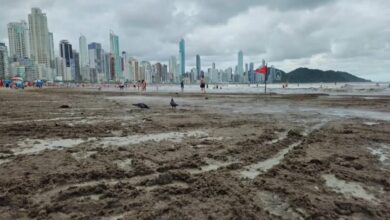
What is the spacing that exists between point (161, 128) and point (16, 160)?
3.82 meters

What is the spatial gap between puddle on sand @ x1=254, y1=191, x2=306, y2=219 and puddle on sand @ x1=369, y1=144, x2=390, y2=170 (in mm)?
2447

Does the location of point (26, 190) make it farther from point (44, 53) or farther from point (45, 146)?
point (44, 53)

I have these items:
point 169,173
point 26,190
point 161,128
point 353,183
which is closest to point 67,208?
point 26,190

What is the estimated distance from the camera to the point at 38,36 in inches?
7707

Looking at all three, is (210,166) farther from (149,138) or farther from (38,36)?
(38,36)

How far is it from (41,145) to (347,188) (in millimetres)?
5630

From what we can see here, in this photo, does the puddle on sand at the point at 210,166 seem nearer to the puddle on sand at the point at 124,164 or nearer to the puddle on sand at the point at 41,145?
the puddle on sand at the point at 124,164

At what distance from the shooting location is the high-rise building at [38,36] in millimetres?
193375

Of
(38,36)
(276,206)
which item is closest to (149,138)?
(276,206)

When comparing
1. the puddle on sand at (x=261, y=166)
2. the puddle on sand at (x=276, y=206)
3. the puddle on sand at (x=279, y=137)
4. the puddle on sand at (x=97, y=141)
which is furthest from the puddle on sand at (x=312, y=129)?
the puddle on sand at (x=276, y=206)

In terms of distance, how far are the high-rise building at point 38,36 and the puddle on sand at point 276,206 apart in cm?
22121

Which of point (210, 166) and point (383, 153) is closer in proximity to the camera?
point (210, 166)

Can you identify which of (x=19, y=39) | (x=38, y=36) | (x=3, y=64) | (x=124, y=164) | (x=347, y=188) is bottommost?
(x=347, y=188)

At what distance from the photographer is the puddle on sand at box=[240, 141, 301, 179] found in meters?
3.82
